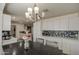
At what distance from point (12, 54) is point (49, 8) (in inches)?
37.5

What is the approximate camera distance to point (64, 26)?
1541 millimetres

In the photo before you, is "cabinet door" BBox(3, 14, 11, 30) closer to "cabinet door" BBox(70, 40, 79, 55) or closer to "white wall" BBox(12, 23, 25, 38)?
"white wall" BBox(12, 23, 25, 38)

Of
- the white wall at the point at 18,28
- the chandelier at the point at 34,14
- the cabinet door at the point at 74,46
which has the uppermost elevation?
the chandelier at the point at 34,14

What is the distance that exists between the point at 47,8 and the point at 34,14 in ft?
0.78

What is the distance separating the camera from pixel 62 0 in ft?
5.08

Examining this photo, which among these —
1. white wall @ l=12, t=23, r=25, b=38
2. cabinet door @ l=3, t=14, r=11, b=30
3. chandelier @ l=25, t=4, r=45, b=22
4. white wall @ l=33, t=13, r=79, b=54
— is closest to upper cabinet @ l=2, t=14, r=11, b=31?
cabinet door @ l=3, t=14, r=11, b=30

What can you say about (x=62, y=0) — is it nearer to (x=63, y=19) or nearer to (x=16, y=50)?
(x=63, y=19)

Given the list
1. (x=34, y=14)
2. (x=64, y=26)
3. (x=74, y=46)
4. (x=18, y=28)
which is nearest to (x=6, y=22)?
(x=18, y=28)

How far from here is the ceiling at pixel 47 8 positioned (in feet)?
4.99

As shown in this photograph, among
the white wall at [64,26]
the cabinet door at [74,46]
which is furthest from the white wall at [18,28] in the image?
the cabinet door at [74,46]

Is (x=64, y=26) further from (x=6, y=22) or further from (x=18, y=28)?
(x=6, y=22)

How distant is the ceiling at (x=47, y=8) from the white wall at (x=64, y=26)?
3.3 inches

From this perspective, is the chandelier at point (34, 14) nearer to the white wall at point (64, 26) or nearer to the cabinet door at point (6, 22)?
the white wall at point (64, 26)
